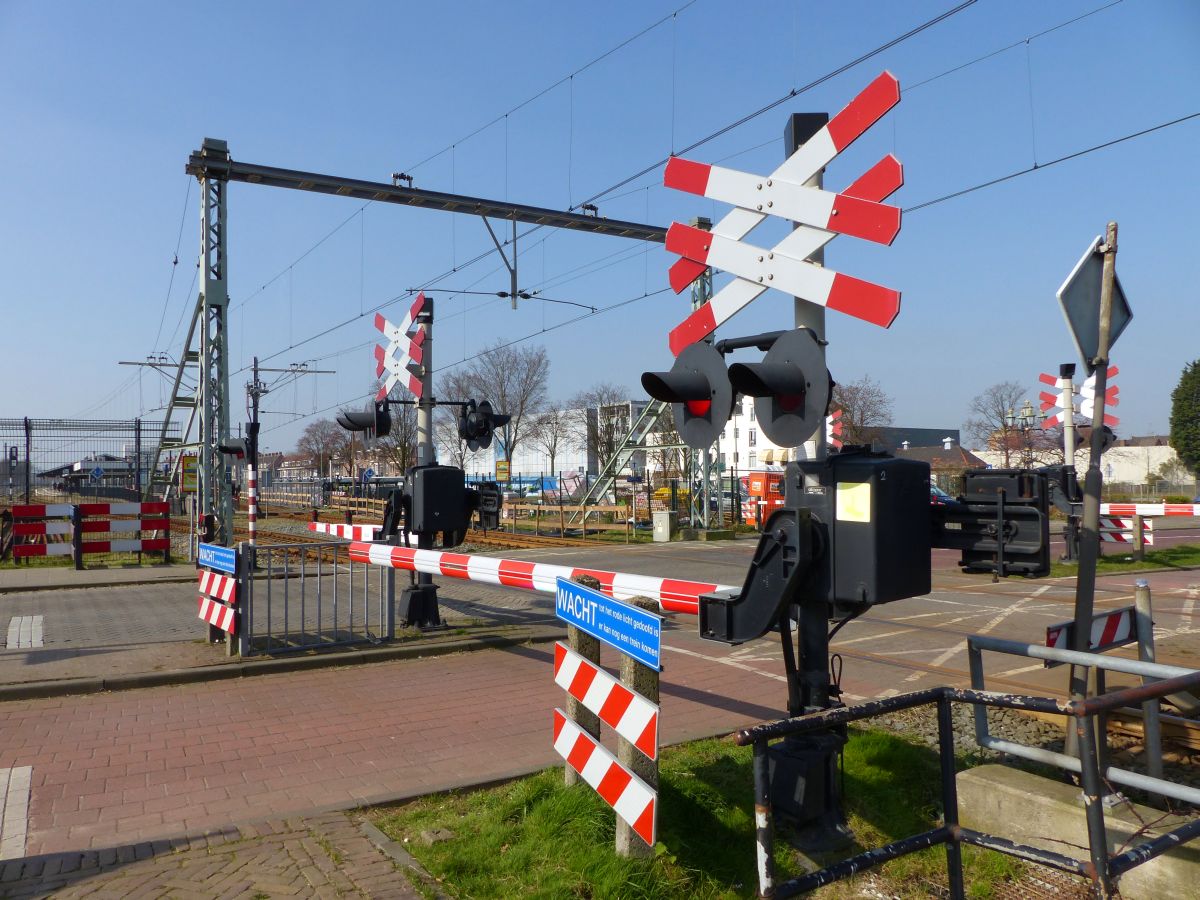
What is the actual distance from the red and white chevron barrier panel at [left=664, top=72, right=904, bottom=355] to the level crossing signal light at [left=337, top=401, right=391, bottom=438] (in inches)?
231

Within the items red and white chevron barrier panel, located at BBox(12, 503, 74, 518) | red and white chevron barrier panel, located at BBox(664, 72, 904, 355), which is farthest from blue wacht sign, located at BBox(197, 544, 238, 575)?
red and white chevron barrier panel, located at BBox(12, 503, 74, 518)

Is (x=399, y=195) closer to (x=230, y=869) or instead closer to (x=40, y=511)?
(x=40, y=511)

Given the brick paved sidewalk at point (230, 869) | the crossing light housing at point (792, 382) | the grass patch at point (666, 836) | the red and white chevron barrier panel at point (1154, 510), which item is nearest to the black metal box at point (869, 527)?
the crossing light housing at point (792, 382)

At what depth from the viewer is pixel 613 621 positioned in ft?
13.4

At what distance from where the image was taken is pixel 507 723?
6.48m

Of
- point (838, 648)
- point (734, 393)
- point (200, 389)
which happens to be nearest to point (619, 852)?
point (734, 393)

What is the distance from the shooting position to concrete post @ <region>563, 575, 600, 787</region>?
452 centimetres

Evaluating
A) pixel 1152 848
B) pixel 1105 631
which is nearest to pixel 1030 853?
→ pixel 1152 848

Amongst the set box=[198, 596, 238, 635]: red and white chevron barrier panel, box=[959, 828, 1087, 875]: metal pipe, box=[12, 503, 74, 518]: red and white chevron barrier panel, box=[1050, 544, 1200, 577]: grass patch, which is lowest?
box=[1050, 544, 1200, 577]: grass patch

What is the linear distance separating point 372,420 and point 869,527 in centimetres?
734

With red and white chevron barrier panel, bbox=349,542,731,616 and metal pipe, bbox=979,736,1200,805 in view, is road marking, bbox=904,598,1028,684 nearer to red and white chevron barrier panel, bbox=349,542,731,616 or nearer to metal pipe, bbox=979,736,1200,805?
red and white chevron barrier panel, bbox=349,542,731,616

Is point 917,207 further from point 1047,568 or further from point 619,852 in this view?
point 619,852

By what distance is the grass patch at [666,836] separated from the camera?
383 cm

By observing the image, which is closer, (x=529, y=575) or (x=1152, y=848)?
(x=1152, y=848)
